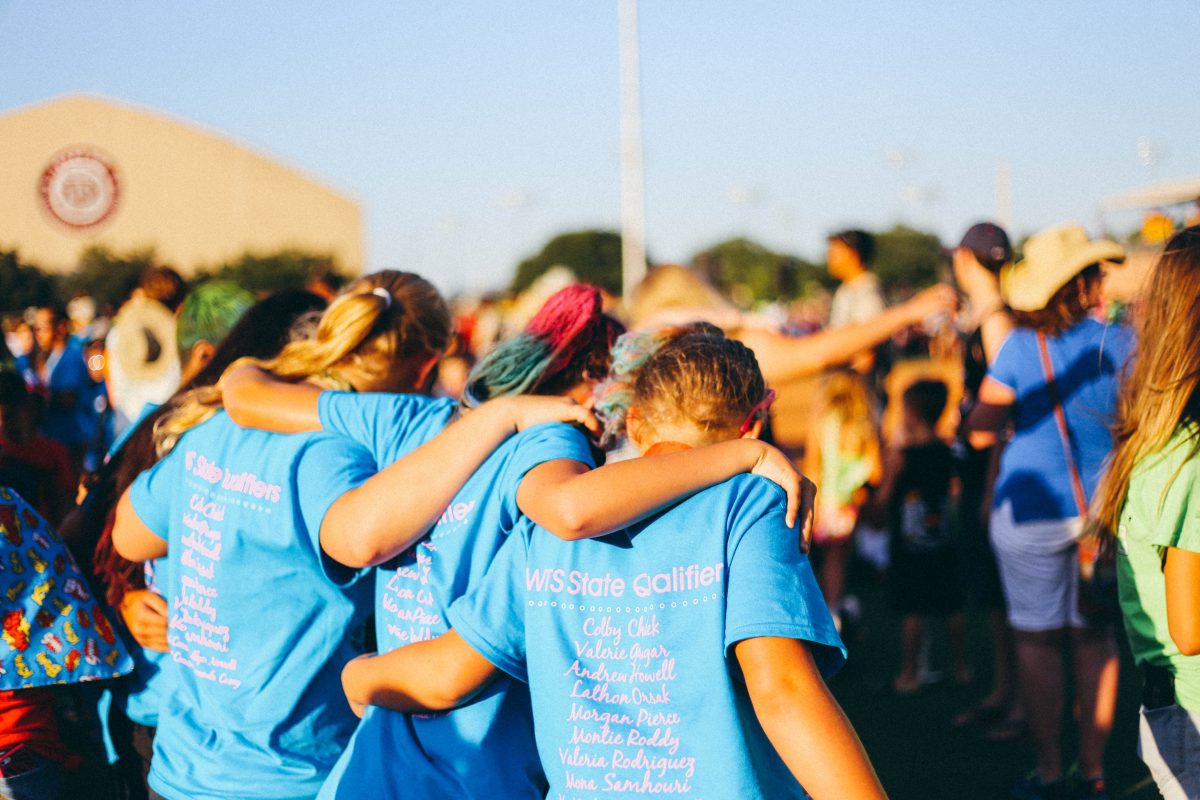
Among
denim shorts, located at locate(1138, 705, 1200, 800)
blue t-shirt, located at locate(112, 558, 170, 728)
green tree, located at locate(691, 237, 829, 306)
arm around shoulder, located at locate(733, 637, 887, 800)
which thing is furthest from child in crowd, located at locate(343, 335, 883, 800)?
green tree, located at locate(691, 237, 829, 306)

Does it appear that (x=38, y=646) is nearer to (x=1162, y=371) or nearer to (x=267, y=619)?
(x=267, y=619)

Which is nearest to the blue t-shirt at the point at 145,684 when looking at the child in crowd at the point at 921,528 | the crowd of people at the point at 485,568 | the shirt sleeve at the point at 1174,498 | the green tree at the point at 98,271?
the crowd of people at the point at 485,568

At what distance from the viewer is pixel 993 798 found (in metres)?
4.44

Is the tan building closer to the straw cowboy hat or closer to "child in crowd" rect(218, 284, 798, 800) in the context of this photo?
the straw cowboy hat

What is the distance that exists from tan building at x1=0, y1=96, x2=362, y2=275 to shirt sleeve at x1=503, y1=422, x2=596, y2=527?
20.7 m

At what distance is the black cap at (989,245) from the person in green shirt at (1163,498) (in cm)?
203

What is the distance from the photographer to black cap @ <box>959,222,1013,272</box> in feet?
14.6

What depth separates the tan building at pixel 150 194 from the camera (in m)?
23.2

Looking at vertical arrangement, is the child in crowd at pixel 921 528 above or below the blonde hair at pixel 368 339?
below

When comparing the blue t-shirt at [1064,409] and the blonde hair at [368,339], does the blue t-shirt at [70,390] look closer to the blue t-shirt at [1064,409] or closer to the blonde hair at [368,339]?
the blonde hair at [368,339]

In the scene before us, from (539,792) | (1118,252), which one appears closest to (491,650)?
(539,792)

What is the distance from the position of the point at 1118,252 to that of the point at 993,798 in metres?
2.25

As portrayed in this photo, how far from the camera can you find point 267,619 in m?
2.26

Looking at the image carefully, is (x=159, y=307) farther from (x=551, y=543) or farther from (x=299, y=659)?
(x=551, y=543)
